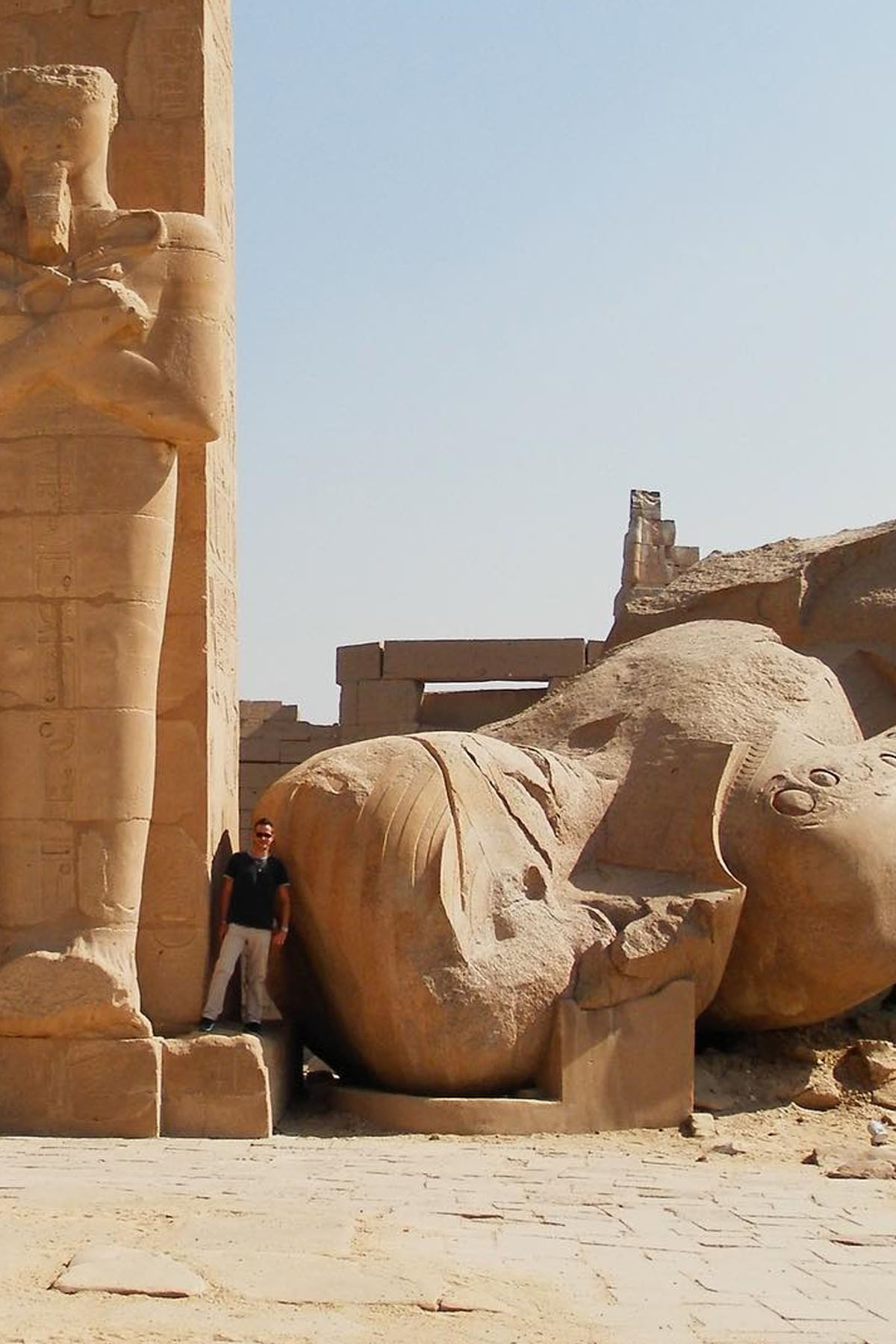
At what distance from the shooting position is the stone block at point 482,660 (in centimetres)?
1523

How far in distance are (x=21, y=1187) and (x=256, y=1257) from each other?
45.7 inches

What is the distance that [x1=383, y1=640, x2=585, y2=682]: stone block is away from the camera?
1523cm

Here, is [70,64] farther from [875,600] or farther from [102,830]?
[875,600]

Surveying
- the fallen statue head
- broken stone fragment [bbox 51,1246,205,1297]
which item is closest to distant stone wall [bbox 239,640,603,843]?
→ the fallen statue head

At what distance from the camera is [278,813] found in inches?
304

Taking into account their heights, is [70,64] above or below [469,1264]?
above

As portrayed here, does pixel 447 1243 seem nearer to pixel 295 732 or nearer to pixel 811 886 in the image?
pixel 811 886

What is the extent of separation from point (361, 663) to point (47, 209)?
887 centimetres

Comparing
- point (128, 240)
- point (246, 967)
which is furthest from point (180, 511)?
point (246, 967)

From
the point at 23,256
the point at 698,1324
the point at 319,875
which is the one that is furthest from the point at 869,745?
the point at 698,1324

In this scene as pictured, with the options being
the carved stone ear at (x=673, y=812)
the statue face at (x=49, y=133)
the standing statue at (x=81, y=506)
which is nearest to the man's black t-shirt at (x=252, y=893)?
the standing statue at (x=81, y=506)

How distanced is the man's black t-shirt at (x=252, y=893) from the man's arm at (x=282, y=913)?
0.02 meters

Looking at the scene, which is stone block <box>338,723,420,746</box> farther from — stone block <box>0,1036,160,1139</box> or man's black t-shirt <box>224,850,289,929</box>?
stone block <box>0,1036,160,1139</box>

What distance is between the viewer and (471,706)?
1569 cm
